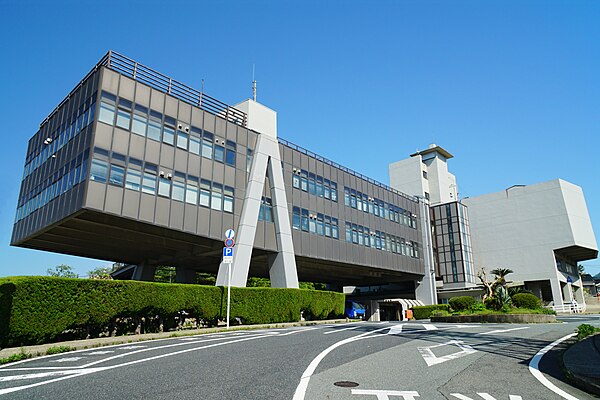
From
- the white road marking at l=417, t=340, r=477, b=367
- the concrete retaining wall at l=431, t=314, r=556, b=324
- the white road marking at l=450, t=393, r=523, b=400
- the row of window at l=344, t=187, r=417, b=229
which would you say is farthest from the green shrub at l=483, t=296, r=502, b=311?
the white road marking at l=450, t=393, r=523, b=400

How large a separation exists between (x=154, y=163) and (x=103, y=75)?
562 centimetres

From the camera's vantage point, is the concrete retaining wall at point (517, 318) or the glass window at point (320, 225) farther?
the glass window at point (320, 225)

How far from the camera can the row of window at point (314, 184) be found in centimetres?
3534

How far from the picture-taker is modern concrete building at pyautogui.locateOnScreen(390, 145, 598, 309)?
55.3 meters

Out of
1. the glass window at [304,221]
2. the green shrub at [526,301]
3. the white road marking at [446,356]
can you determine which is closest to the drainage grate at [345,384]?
the white road marking at [446,356]

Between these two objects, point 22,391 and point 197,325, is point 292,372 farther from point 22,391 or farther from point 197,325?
point 197,325

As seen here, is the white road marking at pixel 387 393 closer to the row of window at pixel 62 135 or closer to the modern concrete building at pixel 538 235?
the row of window at pixel 62 135

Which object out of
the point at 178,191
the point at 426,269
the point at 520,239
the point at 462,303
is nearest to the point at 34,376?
the point at 178,191

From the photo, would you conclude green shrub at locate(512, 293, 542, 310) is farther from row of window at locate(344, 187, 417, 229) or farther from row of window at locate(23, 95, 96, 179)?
row of window at locate(23, 95, 96, 179)

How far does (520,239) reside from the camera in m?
58.3

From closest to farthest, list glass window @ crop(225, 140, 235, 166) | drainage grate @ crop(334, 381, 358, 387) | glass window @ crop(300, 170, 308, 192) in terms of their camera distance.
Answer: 1. drainage grate @ crop(334, 381, 358, 387)
2. glass window @ crop(225, 140, 235, 166)
3. glass window @ crop(300, 170, 308, 192)

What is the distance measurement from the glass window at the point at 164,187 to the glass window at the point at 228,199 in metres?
4.14

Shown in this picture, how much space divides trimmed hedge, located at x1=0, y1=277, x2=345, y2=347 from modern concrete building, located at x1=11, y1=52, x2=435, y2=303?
6023mm

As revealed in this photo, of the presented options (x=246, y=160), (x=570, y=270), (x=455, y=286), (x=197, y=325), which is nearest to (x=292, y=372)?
(x=197, y=325)
